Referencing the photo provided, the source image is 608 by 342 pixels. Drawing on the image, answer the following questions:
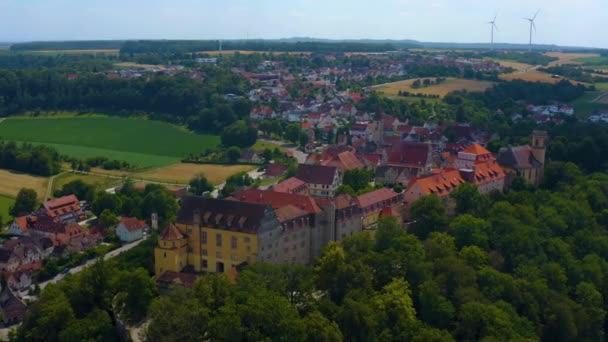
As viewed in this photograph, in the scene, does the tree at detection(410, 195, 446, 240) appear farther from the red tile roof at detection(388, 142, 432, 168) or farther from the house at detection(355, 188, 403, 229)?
the red tile roof at detection(388, 142, 432, 168)

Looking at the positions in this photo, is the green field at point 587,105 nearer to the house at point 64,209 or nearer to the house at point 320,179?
the house at point 320,179

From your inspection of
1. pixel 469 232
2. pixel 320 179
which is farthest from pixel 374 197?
pixel 320 179

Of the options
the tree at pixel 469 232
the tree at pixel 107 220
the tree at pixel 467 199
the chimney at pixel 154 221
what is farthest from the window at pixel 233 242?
the tree at pixel 467 199

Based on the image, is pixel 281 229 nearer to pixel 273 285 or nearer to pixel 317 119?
pixel 273 285

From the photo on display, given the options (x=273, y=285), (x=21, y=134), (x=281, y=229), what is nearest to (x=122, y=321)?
(x=273, y=285)

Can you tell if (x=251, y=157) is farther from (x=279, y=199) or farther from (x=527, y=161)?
(x=279, y=199)

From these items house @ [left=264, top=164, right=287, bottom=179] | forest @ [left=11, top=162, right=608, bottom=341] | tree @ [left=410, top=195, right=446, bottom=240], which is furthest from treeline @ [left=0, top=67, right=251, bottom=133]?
forest @ [left=11, top=162, right=608, bottom=341]

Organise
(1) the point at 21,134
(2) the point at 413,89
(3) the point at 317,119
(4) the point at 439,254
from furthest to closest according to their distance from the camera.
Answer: (2) the point at 413,89 < (3) the point at 317,119 < (1) the point at 21,134 < (4) the point at 439,254
